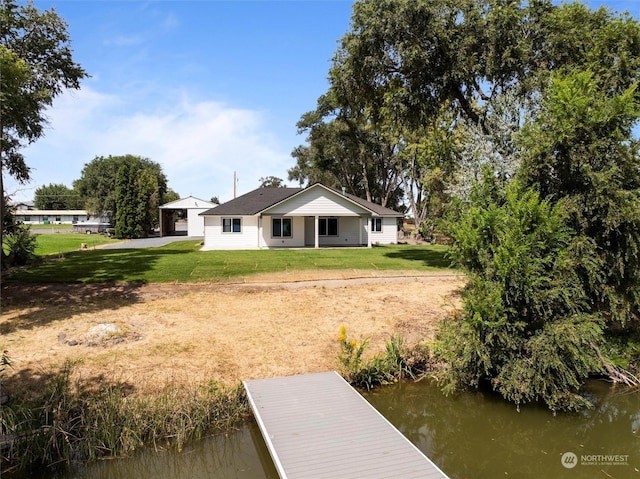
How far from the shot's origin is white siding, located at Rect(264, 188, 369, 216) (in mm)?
28125

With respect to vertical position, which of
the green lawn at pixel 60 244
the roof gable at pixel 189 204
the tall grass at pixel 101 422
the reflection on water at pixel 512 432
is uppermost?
the roof gable at pixel 189 204

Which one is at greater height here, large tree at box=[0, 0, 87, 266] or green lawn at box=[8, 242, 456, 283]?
large tree at box=[0, 0, 87, 266]

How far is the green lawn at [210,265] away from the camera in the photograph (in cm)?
1653

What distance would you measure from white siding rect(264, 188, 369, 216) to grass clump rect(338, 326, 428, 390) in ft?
63.4

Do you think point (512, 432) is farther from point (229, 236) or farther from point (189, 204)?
point (189, 204)

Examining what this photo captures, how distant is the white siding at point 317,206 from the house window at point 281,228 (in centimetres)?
163

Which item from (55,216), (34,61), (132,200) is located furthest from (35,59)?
(55,216)

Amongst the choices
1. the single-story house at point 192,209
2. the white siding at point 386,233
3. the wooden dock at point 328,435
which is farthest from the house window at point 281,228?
the wooden dock at point 328,435

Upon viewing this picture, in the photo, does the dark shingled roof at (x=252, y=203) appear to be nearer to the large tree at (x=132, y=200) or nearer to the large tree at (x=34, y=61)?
the large tree at (x=34, y=61)

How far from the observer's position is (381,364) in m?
8.87

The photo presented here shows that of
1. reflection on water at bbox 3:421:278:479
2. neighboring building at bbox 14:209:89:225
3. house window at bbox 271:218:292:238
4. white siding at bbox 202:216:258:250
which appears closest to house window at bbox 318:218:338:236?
house window at bbox 271:218:292:238

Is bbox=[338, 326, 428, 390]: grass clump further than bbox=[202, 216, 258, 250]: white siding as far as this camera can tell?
No

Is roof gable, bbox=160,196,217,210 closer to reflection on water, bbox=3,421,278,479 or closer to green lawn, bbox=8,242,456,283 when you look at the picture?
green lawn, bbox=8,242,456,283

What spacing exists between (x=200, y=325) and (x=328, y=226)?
2071 cm
